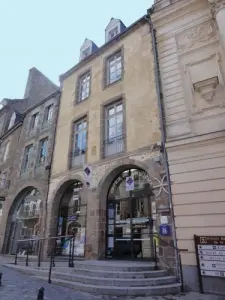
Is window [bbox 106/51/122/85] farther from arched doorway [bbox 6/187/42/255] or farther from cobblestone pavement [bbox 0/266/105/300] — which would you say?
cobblestone pavement [bbox 0/266/105/300]

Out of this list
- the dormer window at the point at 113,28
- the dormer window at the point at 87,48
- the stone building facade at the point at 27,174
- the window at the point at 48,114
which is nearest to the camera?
the stone building facade at the point at 27,174

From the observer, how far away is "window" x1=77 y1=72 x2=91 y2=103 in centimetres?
1173

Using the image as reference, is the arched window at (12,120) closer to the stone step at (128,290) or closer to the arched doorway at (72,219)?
the arched doorway at (72,219)

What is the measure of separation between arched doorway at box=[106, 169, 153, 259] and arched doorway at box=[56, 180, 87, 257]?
122cm

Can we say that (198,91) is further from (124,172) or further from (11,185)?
(11,185)

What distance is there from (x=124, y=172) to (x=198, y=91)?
12.8 ft

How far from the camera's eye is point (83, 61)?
12.4 meters

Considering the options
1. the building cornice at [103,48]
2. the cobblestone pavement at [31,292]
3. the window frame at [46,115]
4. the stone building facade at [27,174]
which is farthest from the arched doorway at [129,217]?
the building cornice at [103,48]

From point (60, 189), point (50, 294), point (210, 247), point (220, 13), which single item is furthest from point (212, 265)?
point (220, 13)

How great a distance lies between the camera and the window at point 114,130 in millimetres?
8961

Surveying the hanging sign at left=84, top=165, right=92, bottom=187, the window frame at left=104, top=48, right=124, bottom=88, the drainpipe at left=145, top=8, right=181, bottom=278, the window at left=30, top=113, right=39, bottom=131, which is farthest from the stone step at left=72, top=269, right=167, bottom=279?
the window at left=30, top=113, right=39, bottom=131

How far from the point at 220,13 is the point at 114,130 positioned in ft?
17.8

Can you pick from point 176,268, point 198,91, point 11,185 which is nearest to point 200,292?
point 176,268

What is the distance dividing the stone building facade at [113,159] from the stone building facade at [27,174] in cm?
92
